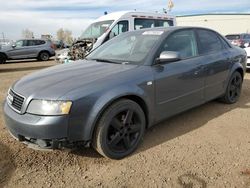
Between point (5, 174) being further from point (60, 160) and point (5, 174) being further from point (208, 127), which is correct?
point (208, 127)

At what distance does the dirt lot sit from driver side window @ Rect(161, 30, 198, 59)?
1.20 meters

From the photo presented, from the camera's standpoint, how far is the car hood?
3156 millimetres

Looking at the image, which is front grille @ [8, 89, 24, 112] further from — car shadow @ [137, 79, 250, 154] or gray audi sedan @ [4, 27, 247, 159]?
car shadow @ [137, 79, 250, 154]


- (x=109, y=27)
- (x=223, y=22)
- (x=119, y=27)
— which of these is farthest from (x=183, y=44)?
(x=223, y=22)

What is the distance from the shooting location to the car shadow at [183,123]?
4.06m

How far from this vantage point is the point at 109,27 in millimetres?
9977

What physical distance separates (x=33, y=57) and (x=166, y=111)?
1584cm

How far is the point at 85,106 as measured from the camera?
3094mm

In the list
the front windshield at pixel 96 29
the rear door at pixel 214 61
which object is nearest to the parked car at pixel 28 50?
the front windshield at pixel 96 29

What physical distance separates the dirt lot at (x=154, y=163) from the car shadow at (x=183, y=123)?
1cm

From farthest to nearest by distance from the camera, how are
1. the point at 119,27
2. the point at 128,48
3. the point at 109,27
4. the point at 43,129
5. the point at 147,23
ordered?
the point at 147,23 → the point at 119,27 → the point at 109,27 → the point at 128,48 → the point at 43,129

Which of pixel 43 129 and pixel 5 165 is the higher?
pixel 43 129

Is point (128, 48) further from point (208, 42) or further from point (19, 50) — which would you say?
point (19, 50)

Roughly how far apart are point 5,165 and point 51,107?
1029 millimetres
